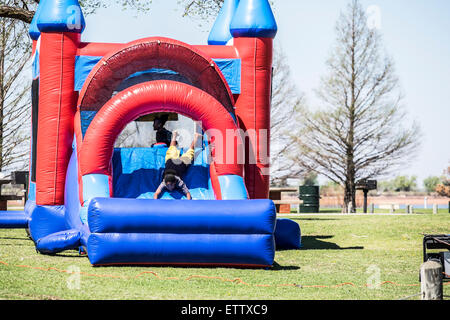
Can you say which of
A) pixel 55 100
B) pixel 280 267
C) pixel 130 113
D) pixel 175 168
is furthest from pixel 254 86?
pixel 280 267

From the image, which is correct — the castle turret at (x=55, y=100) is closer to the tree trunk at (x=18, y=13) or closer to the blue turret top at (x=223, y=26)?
the blue turret top at (x=223, y=26)

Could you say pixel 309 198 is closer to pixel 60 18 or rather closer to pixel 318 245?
pixel 318 245

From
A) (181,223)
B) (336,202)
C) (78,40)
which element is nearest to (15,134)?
(78,40)

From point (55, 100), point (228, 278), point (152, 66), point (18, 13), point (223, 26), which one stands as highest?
point (18, 13)

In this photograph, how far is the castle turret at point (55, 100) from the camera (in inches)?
Result: 370

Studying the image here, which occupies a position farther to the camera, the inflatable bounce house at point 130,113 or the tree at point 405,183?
the tree at point 405,183

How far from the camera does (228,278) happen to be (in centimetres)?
644

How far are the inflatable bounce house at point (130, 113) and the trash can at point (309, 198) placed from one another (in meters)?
11.6

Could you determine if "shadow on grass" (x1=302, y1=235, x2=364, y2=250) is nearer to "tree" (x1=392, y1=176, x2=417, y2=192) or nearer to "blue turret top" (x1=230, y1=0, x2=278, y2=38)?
"blue turret top" (x1=230, y1=0, x2=278, y2=38)

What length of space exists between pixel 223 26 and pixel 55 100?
11.9 feet

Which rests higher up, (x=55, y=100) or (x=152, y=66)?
(x=152, y=66)

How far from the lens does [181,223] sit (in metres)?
7.00

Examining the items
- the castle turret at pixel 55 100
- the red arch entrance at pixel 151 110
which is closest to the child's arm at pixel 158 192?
the red arch entrance at pixel 151 110
